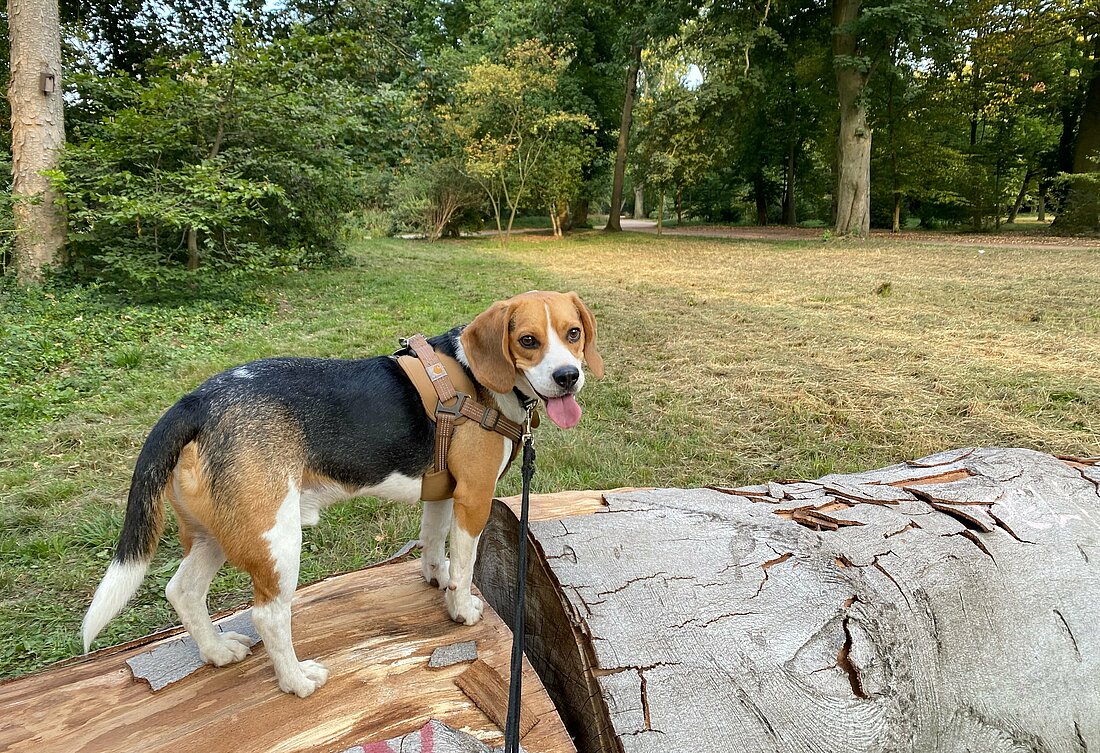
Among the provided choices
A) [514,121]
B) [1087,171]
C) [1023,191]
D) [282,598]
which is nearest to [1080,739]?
[282,598]

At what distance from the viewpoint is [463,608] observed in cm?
216

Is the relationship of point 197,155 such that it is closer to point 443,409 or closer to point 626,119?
point 443,409

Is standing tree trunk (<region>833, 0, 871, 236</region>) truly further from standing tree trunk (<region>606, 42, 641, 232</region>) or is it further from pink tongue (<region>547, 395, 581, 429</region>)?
pink tongue (<region>547, 395, 581, 429</region>)

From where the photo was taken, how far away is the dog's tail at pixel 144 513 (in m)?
1.82

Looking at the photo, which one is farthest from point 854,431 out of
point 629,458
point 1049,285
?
point 1049,285

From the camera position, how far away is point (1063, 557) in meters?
2.20

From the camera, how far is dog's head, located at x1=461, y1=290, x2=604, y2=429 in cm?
233

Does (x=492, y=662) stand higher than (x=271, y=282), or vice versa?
(x=271, y=282)

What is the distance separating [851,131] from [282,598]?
24.3m

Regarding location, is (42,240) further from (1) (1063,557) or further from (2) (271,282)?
(1) (1063,557)

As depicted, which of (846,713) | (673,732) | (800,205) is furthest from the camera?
(800,205)

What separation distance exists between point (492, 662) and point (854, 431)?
4038mm

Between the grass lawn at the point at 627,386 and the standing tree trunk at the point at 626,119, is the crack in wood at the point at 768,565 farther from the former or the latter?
the standing tree trunk at the point at 626,119

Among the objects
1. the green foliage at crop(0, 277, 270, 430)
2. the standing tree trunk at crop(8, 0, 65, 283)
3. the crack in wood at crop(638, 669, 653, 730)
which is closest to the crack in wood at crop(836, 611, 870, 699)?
the crack in wood at crop(638, 669, 653, 730)
